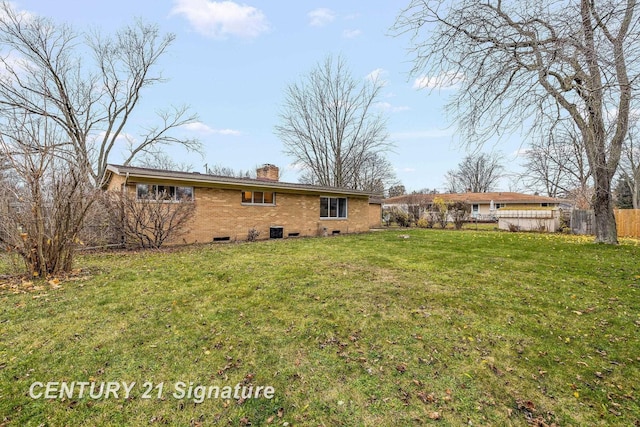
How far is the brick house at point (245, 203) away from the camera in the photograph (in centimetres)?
1043

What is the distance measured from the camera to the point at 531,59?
11.7 feet

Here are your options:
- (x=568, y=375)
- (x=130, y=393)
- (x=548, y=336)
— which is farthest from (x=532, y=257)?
(x=130, y=393)

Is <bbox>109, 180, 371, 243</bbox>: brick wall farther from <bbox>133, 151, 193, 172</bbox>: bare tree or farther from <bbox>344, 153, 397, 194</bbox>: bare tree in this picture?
<bbox>344, 153, 397, 194</bbox>: bare tree

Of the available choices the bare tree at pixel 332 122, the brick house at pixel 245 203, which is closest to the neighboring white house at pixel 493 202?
the bare tree at pixel 332 122

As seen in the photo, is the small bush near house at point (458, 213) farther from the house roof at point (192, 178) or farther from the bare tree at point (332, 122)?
the house roof at point (192, 178)

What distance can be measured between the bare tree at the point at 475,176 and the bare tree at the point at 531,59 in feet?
146

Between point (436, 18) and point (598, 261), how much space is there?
7104 mm

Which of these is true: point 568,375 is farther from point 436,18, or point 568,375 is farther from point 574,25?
point 436,18

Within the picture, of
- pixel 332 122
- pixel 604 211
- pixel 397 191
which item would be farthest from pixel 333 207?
pixel 397 191

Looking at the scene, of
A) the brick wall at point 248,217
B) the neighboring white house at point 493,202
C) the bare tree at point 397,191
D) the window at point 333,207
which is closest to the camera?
the brick wall at point 248,217

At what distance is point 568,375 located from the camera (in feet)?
9.44

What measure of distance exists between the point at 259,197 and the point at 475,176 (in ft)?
149

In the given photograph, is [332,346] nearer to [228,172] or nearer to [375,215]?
[375,215]

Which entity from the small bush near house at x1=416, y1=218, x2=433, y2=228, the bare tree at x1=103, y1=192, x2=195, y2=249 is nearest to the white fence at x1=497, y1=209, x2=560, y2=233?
the small bush near house at x1=416, y1=218, x2=433, y2=228
